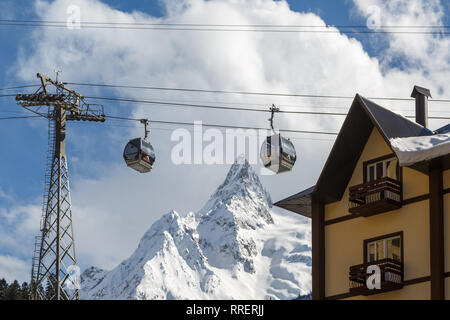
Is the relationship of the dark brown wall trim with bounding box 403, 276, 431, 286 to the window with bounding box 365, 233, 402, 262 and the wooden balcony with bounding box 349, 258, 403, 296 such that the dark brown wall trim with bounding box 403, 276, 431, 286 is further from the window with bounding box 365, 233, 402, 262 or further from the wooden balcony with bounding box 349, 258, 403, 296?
the window with bounding box 365, 233, 402, 262

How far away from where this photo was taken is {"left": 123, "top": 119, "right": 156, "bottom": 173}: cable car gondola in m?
39.5

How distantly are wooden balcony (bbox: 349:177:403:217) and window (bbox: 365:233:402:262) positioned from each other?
3.25 feet

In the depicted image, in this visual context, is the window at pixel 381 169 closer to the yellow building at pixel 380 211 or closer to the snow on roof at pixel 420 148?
the yellow building at pixel 380 211

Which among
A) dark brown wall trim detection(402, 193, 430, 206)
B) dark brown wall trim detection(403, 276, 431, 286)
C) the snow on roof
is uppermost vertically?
the snow on roof

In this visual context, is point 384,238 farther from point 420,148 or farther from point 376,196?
point 420,148

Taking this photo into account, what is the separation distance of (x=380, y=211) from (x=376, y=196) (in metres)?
0.55

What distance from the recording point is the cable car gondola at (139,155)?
129 ft

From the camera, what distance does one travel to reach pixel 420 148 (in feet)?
110

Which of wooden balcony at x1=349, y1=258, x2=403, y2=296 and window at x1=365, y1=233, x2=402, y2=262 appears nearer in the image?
wooden balcony at x1=349, y1=258, x2=403, y2=296

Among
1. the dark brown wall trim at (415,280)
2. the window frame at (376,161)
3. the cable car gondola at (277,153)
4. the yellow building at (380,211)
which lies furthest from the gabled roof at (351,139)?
the dark brown wall trim at (415,280)

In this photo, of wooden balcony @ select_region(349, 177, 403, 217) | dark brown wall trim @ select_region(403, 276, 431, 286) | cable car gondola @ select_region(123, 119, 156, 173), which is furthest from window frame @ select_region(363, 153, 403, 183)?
cable car gondola @ select_region(123, 119, 156, 173)

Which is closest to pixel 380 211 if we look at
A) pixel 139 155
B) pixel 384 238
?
pixel 384 238

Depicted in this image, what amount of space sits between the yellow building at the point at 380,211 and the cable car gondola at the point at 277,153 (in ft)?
4.69
